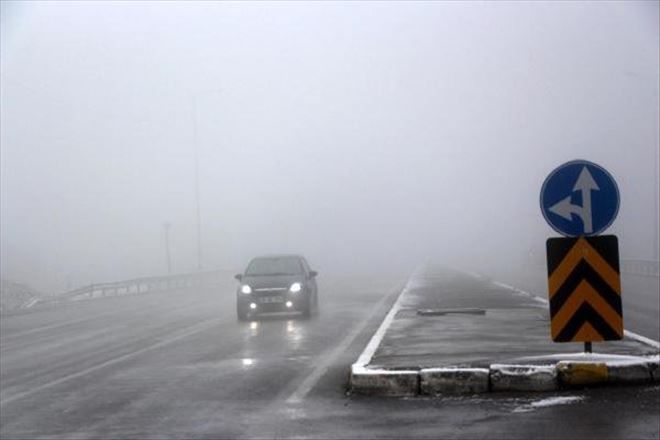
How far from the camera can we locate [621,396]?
364 inches

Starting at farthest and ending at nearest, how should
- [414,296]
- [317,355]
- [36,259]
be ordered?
[36,259], [414,296], [317,355]

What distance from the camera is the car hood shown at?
1007 inches

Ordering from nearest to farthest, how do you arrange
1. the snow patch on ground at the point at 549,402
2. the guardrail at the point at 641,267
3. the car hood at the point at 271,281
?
the snow patch on ground at the point at 549,402 < the car hood at the point at 271,281 < the guardrail at the point at 641,267

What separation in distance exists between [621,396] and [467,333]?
6685 mm

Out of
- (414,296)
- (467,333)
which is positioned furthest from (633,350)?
(414,296)

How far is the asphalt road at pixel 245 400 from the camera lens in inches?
325

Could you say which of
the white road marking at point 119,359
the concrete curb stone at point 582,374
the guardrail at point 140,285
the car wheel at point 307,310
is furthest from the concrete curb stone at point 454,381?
the guardrail at point 140,285

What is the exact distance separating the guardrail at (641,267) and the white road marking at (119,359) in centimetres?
3152

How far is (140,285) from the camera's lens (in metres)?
53.4

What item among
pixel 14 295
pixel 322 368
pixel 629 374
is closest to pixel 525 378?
pixel 629 374

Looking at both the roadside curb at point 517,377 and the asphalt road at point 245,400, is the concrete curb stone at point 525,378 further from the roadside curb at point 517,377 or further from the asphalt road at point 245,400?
the asphalt road at point 245,400

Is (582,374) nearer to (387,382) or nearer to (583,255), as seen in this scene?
(583,255)

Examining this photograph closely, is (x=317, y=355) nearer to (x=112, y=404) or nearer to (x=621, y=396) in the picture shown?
(x=112, y=404)

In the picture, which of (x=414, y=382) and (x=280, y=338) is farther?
(x=280, y=338)
